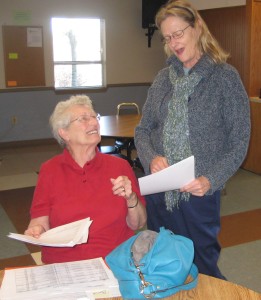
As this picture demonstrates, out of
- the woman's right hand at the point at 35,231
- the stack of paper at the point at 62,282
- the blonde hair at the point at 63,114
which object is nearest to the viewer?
the stack of paper at the point at 62,282

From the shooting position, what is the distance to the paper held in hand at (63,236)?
1.39 m

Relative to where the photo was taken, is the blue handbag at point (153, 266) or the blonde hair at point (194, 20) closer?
the blue handbag at point (153, 266)

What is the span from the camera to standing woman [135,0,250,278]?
1.74m

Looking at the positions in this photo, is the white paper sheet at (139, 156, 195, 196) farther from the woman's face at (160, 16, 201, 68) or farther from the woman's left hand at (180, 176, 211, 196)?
the woman's face at (160, 16, 201, 68)

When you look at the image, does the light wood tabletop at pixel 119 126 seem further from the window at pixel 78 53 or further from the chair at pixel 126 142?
the window at pixel 78 53

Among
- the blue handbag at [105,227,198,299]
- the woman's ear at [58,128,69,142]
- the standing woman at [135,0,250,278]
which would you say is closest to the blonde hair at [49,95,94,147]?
the woman's ear at [58,128,69,142]

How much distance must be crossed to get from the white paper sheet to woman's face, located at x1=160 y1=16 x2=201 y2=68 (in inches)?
18.7

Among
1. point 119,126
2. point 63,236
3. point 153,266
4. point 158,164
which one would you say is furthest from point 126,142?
point 153,266

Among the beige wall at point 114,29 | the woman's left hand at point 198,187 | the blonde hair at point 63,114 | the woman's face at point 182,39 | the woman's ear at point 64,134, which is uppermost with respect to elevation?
the beige wall at point 114,29

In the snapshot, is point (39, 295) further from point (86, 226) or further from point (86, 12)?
point (86, 12)

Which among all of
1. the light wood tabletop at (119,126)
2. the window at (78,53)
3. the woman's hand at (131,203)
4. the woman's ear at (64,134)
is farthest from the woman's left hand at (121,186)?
the window at (78,53)

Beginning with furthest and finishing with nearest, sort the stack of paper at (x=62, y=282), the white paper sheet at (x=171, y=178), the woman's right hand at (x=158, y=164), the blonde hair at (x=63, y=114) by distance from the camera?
the blonde hair at (x=63, y=114) < the woman's right hand at (x=158, y=164) < the white paper sheet at (x=171, y=178) < the stack of paper at (x=62, y=282)

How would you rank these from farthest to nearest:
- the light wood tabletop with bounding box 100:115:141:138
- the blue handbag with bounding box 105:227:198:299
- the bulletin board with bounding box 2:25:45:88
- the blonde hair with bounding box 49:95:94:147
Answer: the bulletin board with bounding box 2:25:45:88 → the light wood tabletop with bounding box 100:115:141:138 → the blonde hair with bounding box 49:95:94:147 → the blue handbag with bounding box 105:227:198:299

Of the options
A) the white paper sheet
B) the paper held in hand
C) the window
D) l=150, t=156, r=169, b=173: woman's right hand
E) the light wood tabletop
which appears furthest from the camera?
the window
